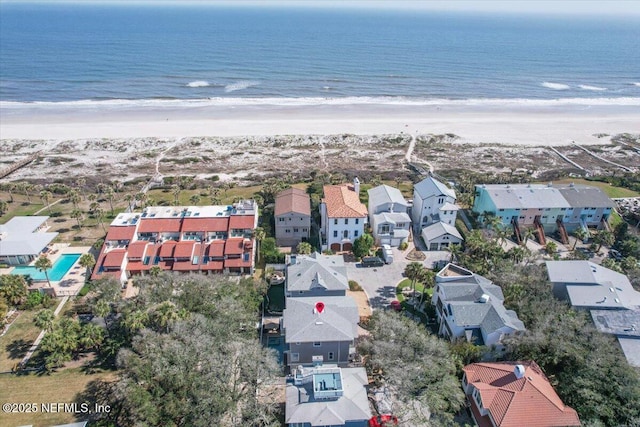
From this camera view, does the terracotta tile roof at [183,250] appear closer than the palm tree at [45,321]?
No

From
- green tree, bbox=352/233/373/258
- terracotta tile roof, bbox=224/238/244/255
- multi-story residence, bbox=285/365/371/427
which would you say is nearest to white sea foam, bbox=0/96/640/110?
terracotta tile roof, bbox=224/238/244/255

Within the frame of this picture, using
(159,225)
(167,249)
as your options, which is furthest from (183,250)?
(159,225)

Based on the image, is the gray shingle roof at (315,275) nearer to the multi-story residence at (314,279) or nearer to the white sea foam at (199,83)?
the multi-story residence at (314,279)

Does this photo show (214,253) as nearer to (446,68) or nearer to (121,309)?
(121,309)

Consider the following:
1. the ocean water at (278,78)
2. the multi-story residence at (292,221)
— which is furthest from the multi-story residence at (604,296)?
the ocean water at (278,78)

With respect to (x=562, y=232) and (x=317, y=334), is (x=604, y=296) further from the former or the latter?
(x=317, y=334)

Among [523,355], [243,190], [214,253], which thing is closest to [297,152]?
[243,190]
